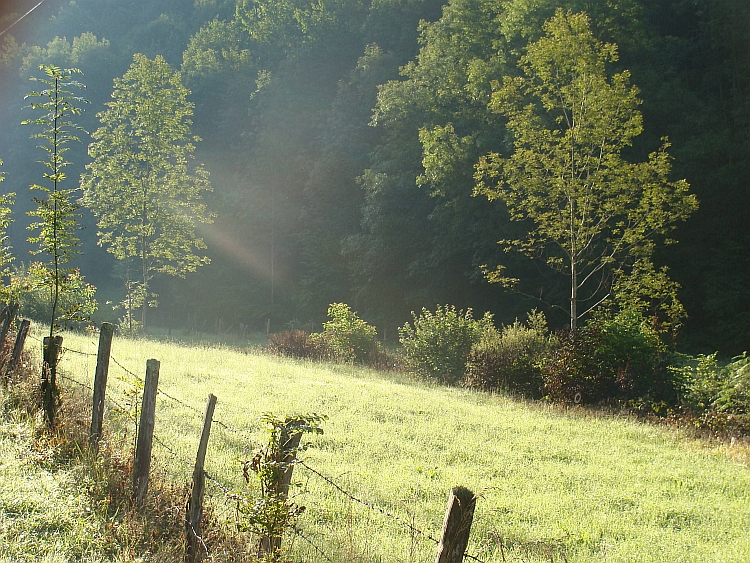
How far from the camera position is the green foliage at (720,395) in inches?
552

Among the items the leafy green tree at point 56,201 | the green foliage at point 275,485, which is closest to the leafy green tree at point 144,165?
the leafy green tree at point 56,201

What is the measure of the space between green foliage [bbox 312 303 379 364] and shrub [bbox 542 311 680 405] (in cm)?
819

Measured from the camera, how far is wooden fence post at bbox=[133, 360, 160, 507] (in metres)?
6.04

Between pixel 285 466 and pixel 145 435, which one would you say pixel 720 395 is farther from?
pixel 285 466

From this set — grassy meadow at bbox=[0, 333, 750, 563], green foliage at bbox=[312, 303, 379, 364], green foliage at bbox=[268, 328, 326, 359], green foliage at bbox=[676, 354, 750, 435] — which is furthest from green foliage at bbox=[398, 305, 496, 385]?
green foliage at bbox=[676, 354, 750, 435]

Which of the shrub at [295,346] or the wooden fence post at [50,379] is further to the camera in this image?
the shrub at [295,346]

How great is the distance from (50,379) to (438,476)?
478cm

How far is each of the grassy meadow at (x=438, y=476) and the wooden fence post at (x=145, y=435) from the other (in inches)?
19.8

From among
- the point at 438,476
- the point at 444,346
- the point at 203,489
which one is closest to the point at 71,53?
the point at 444,346

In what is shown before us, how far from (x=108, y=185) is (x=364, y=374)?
17741mm

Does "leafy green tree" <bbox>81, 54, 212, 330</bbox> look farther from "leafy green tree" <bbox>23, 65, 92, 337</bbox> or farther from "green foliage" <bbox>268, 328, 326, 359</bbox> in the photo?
"leafy green tree" <bbox>23, 65, 92, 337</bbox>

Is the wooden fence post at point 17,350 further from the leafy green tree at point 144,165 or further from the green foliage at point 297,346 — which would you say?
the leafy green tree at point 144,165

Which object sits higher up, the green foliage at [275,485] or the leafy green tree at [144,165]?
the leafy green tree at [144,165]

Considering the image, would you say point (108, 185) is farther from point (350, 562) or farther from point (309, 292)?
point (350, 562)
